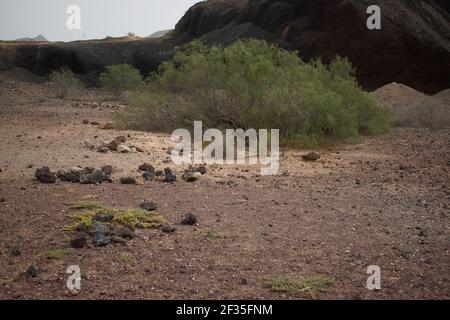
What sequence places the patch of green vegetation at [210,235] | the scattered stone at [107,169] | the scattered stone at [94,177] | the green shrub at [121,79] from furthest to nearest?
the green shrub at [121,79], the scattered stone at [107,169], the scattered stone at [94,177], the patch of green vegetation at [210,235]

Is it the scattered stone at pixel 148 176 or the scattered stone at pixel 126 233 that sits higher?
the scattered stone at pixel 148 176

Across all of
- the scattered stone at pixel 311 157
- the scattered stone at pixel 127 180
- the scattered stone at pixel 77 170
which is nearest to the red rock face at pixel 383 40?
the scattered stone at pixel 311 157

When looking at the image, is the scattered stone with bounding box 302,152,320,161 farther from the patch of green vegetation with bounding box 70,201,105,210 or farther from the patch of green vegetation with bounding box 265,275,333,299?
the patch of green vegetation with bounding box 265,275,333,299

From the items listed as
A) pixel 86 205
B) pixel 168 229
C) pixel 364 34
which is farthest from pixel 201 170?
pixel 364 34

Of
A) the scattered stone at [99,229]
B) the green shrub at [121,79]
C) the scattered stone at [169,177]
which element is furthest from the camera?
the green shrub at [121,79]

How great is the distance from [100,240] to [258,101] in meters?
7.35

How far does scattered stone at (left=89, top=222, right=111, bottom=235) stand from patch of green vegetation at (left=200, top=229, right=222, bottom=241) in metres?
0.90

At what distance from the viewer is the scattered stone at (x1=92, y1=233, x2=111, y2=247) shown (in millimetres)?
4754

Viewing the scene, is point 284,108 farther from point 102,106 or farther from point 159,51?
point 159,51

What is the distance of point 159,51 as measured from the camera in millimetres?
29203

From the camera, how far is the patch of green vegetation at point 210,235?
512cm

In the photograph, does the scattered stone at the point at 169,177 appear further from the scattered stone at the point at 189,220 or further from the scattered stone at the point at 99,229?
the scattered stone at the point at 99,229

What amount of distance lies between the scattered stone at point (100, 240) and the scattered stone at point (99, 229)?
0.34 feet
